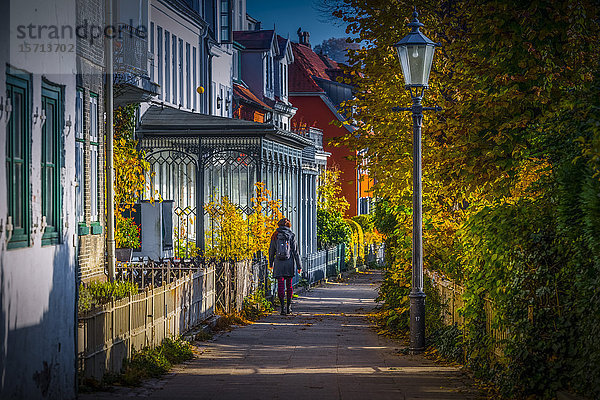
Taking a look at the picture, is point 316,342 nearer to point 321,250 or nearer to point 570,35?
point 570,35

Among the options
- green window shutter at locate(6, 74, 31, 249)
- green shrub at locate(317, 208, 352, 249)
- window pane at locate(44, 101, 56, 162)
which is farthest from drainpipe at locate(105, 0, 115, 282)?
green shrub at locate(317, 208, 352, 249)

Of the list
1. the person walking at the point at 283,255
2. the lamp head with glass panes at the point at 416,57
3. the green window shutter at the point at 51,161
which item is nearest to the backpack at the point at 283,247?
the person walking at the point at 283,255

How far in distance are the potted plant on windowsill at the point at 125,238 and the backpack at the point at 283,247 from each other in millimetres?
3090

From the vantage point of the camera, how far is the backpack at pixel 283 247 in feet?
68.3

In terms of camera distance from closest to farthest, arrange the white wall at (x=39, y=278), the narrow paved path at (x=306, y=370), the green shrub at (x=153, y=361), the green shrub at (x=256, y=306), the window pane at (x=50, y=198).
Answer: the white wall at (x=39, y=278)
the window pane at (x=50, y=198)
the narrow paved path at (x=306, y=370)
the green shrub at (x=153, y=361)
the green shrub at (x=256, y=306)

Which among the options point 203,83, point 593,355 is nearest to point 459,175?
point 593,355

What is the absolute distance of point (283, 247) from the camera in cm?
2086

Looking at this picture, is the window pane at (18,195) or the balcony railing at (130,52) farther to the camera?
the balcony railing at (130,52)

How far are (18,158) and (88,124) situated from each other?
26.9 feet

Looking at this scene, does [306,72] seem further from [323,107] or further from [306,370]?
[306,370]

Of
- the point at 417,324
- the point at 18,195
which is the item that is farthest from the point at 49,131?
the point at 417,324

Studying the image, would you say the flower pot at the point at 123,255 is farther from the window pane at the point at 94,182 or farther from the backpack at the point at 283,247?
the backpack at the point at 283,247

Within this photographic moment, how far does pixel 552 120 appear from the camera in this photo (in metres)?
10.2

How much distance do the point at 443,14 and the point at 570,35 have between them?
15.7ft
